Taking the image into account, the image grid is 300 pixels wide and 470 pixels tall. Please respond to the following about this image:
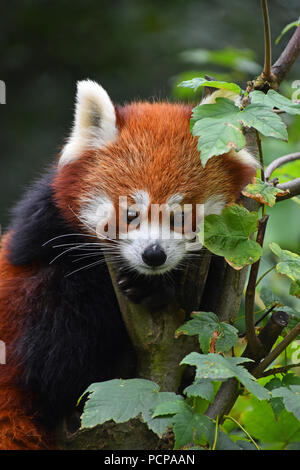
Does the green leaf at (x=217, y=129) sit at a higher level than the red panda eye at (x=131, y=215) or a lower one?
higher

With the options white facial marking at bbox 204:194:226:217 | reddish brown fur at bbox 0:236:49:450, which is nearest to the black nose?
white facial marking at bbox 204:194:226:217

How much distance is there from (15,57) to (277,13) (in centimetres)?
320

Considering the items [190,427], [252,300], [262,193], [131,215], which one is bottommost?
[190,427]

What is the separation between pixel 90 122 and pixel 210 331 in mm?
1211

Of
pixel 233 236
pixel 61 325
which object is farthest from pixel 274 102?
pixel 61 325

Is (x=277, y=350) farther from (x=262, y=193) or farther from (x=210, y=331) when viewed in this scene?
(x=262, y=193)

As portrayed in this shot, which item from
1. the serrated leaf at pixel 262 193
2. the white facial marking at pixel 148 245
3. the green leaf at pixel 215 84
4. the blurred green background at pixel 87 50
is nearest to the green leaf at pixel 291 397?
the serrated leaf at pixel 262 193

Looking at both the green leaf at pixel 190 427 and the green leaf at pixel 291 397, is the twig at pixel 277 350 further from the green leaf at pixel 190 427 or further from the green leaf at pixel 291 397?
the green leaf at pixel 190 427

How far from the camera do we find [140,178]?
2.62 meters

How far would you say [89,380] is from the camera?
2754 millimetres

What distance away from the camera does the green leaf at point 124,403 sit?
5.92ft

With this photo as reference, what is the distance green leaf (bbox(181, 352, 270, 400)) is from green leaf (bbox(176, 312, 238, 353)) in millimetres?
193
